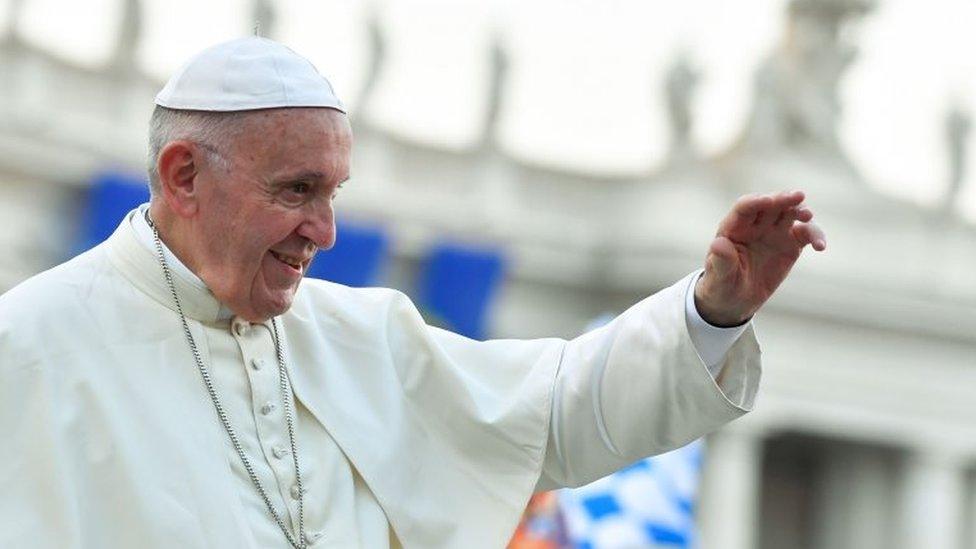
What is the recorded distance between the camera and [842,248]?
34.8 meters

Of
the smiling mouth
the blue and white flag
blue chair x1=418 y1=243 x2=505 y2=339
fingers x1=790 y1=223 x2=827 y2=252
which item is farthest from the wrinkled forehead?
blue chair x1=418 y1=243 x2=505 y2=339

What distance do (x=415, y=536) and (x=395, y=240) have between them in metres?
27.3

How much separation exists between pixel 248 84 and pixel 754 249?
76 cm

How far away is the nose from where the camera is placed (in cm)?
419

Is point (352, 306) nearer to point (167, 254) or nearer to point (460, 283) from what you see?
point (167, 254)

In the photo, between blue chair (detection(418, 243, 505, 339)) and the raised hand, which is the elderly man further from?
blue chair (detection(418, 243, 505, 339))

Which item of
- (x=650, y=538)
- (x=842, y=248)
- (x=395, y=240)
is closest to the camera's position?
(x=650, y=538)

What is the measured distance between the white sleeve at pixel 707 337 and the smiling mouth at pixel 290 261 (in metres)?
0.60

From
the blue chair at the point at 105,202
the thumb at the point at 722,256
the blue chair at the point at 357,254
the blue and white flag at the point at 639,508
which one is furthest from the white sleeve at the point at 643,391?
the blue chair at the point at 357,254

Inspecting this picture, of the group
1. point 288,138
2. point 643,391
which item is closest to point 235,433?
point 288,138

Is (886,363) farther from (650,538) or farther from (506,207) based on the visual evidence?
(650,538)

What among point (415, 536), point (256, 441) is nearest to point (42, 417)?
point (256, 441)

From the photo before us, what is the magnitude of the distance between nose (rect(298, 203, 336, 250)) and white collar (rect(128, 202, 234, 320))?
21 cm

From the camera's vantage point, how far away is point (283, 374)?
14.6 feet
